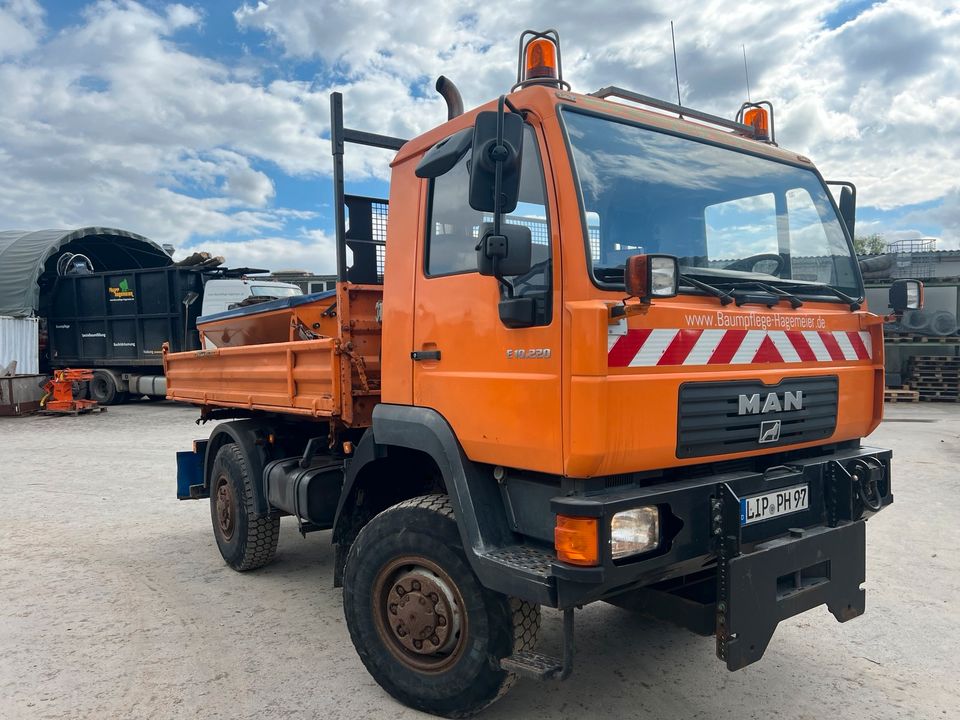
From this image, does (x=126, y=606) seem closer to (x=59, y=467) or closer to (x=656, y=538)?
(x=656, y=538)

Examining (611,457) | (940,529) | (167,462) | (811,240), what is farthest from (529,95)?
(167,462)

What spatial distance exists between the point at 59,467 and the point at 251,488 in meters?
5.76

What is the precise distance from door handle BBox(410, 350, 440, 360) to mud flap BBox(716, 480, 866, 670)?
1340mm

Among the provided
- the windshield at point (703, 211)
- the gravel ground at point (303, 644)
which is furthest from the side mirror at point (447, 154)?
the gravel ground at point (303, 644)

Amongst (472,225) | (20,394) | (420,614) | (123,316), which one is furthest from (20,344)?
(472,225)

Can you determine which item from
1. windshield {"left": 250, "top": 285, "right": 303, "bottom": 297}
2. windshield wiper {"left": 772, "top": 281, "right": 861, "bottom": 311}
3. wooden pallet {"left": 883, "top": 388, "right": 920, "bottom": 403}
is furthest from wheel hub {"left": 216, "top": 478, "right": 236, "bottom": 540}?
wooden pallet {"left": 883, "top": 388, "right": 920, "bottom": 403}

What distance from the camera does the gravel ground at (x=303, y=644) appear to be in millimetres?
3225

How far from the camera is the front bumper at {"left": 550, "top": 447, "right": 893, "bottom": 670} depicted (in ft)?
8.25

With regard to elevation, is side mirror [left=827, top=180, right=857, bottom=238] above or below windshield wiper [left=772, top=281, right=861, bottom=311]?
above

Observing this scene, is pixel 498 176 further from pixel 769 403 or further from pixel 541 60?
pixel 769 403

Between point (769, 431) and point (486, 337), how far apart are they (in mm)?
1246

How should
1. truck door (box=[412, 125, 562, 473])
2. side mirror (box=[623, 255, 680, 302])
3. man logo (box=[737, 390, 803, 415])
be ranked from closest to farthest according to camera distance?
side mirror (box=[623, 255, 680, 302]) < truck door (box=[412, 125, 562, 473]) < man logo (box=[737, 390, 803, 415])

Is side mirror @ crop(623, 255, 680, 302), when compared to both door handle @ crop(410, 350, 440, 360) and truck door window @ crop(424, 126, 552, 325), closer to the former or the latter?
truck door window @ crop(424, 126, 552, 325)

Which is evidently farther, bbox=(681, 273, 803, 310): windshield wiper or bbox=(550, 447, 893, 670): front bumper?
bbox=(681, 273, 803, 310): windshield wiper
